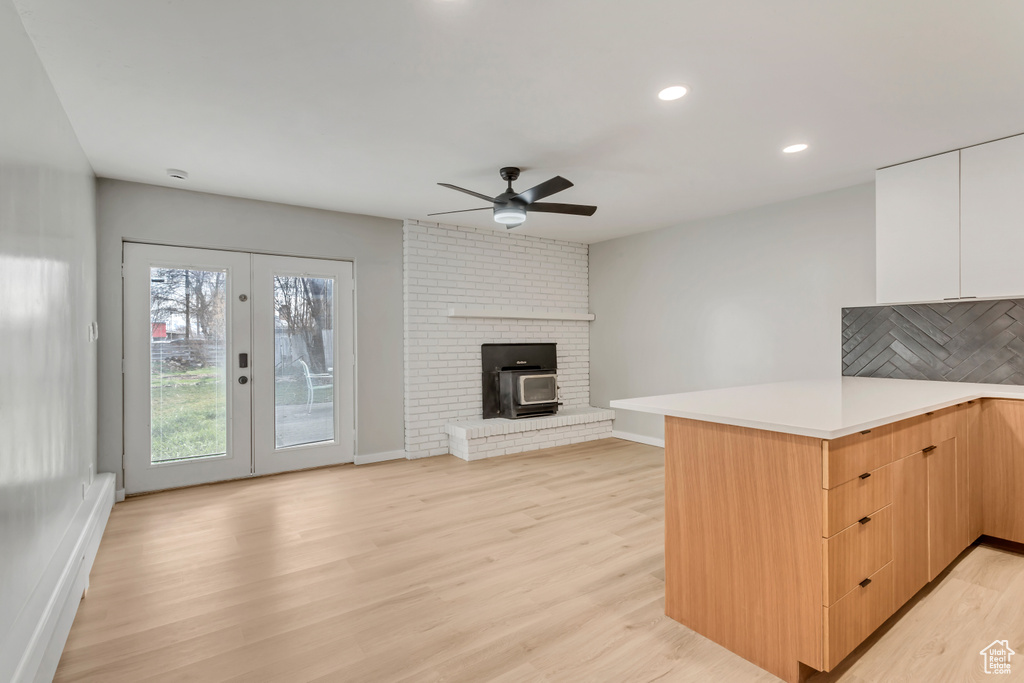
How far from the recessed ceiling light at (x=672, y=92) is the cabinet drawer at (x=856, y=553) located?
2074 mm

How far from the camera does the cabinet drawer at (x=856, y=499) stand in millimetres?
1645

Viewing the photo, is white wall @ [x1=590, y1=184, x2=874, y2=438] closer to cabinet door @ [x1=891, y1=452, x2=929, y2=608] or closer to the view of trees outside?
cabinet door @ [x1=891, y1=452, x2=929, y2=608]

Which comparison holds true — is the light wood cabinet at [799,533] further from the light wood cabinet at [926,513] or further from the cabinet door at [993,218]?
the cabinet door at [993,218]

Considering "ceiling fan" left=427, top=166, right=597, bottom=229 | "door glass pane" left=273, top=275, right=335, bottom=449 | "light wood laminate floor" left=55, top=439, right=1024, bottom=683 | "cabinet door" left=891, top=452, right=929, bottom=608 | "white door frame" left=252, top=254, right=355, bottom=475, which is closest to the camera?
"light wood laminate floor" left=55, top=439, right=1024, bottom=683

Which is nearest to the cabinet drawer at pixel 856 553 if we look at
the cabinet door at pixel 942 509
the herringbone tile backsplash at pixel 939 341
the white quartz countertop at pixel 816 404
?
the white quartz countertop at pixel 816 404

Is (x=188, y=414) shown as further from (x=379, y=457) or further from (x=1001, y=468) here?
(x=1001, y=468)

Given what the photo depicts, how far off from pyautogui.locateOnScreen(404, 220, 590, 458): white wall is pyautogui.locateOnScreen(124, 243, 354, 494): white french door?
0.69 m

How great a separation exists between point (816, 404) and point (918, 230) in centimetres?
225

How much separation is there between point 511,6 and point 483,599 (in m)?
2.56

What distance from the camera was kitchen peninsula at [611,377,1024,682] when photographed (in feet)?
5.50

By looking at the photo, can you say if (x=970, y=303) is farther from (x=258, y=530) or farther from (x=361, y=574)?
(x=258, y=530)

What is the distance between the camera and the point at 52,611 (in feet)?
6.15


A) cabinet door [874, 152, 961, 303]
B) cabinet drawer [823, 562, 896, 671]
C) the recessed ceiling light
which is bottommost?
cabinet drawer [823, 562, 896, 671]

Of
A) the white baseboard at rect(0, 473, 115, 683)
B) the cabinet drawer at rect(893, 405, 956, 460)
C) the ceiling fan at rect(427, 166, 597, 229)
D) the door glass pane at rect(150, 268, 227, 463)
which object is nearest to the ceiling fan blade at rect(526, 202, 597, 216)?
the ceiling fan at rect(427, 166, 597, 229)
